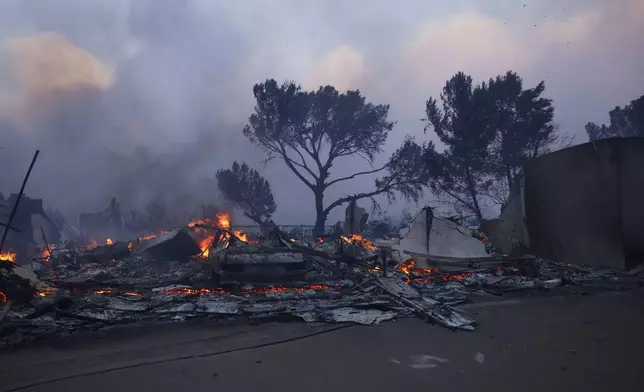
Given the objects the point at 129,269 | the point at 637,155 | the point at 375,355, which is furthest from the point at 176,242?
the point at 637,155

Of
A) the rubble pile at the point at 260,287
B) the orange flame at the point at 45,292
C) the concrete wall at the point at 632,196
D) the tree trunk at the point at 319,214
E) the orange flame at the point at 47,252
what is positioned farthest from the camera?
the tree trunk at the point at 319,214

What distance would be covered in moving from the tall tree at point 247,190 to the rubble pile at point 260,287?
14451 millimetres

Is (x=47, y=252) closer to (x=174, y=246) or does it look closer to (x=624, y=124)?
(x=174, y=246)

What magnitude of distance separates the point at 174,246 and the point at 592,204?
16.3 m

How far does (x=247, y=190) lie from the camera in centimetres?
3175

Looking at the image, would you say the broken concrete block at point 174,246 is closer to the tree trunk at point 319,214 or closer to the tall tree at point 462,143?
the tree trunk at point 319,214

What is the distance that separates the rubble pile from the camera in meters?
8.05

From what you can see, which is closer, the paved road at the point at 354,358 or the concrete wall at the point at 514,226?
the paved road at the point at 354,358

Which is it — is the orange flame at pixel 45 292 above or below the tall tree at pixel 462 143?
below

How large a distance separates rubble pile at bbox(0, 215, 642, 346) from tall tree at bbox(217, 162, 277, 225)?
14451 mm

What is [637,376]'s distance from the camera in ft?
16.4

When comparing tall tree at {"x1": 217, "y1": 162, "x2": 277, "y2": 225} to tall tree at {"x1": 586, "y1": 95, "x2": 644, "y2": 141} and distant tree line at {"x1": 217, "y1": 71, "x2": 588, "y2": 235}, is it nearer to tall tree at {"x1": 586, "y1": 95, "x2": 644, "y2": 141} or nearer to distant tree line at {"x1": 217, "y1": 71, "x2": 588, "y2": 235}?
distant tree line at {"x1": 217, "y1": 71, "x2": 588, "y2": 235}

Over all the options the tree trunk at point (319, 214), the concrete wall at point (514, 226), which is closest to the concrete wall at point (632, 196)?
the concrete wall at point (514, 226)

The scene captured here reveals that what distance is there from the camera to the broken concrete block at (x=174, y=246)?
57.9ft
